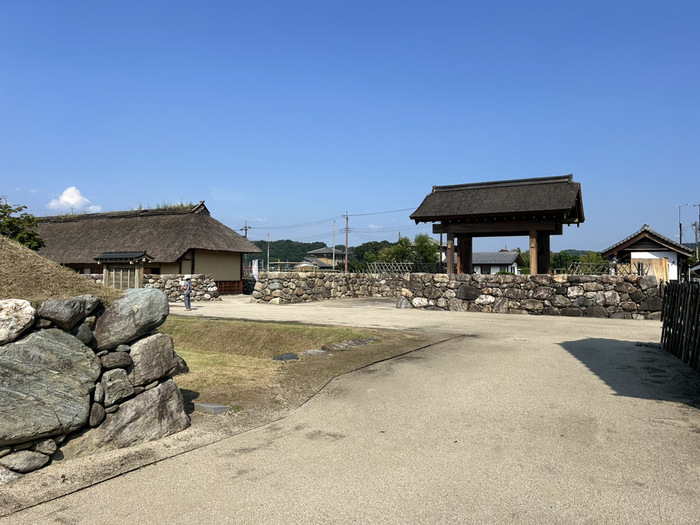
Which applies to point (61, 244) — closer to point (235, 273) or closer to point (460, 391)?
point (235, 273)

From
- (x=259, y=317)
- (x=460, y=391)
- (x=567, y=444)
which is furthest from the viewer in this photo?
(x=259, y=317)

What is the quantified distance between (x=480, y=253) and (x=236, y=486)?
61812mm

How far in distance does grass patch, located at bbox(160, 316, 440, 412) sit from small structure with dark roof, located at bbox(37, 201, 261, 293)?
1451 cm

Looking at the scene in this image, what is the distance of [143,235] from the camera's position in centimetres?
3116

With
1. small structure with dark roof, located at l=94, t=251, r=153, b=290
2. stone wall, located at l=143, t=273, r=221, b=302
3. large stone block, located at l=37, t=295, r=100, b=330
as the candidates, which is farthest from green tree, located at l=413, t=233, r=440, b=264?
large stone block, located at l=37, t=295, r=100, b=330

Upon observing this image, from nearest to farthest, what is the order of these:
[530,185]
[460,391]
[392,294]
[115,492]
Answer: [115,492] < [460,391] < [530,185] < [392,294]

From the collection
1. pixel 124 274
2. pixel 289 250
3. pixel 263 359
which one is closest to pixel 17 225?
pixel 124 274

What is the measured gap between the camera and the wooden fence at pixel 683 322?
7.87 metres

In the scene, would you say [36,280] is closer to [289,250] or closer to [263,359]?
[263,359]

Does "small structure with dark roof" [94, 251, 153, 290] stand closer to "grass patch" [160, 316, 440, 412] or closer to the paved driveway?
"grass patch" [160, 316, 440, 412]

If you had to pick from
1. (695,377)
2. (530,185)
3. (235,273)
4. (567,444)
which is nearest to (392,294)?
(530,185)

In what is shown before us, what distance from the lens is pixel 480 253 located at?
63.0m

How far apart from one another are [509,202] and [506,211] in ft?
3.79

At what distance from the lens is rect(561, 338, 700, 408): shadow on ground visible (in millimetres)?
6359
